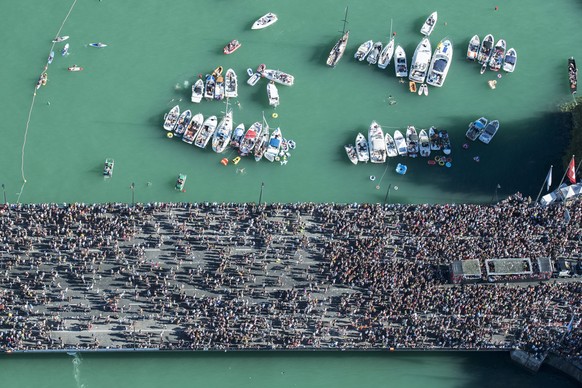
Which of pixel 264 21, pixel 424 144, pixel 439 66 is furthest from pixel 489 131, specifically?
pixel 264 21

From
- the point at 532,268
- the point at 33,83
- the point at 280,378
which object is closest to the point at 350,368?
the point at 280,378

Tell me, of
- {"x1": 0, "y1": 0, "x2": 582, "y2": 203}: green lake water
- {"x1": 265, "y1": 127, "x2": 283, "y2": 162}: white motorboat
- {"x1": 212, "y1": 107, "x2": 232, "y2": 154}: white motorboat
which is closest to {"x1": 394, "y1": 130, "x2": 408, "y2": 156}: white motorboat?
{"x1": 0, "y1": 0, "x2": 582, "y2": 203}: green lake water

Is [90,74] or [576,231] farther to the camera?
[90,74]

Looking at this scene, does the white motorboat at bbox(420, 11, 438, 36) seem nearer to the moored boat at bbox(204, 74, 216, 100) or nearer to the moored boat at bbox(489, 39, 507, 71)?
the moored boat at bbox(489, 39, 507, 71)

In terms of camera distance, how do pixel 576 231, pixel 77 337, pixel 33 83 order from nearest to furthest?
pixel 77 337 → pixel 576 231 → pixel 33 83

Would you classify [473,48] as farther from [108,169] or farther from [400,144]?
[108,169]

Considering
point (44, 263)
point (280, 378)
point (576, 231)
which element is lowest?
point (280, 378)

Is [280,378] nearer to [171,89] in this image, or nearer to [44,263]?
[44,263]
